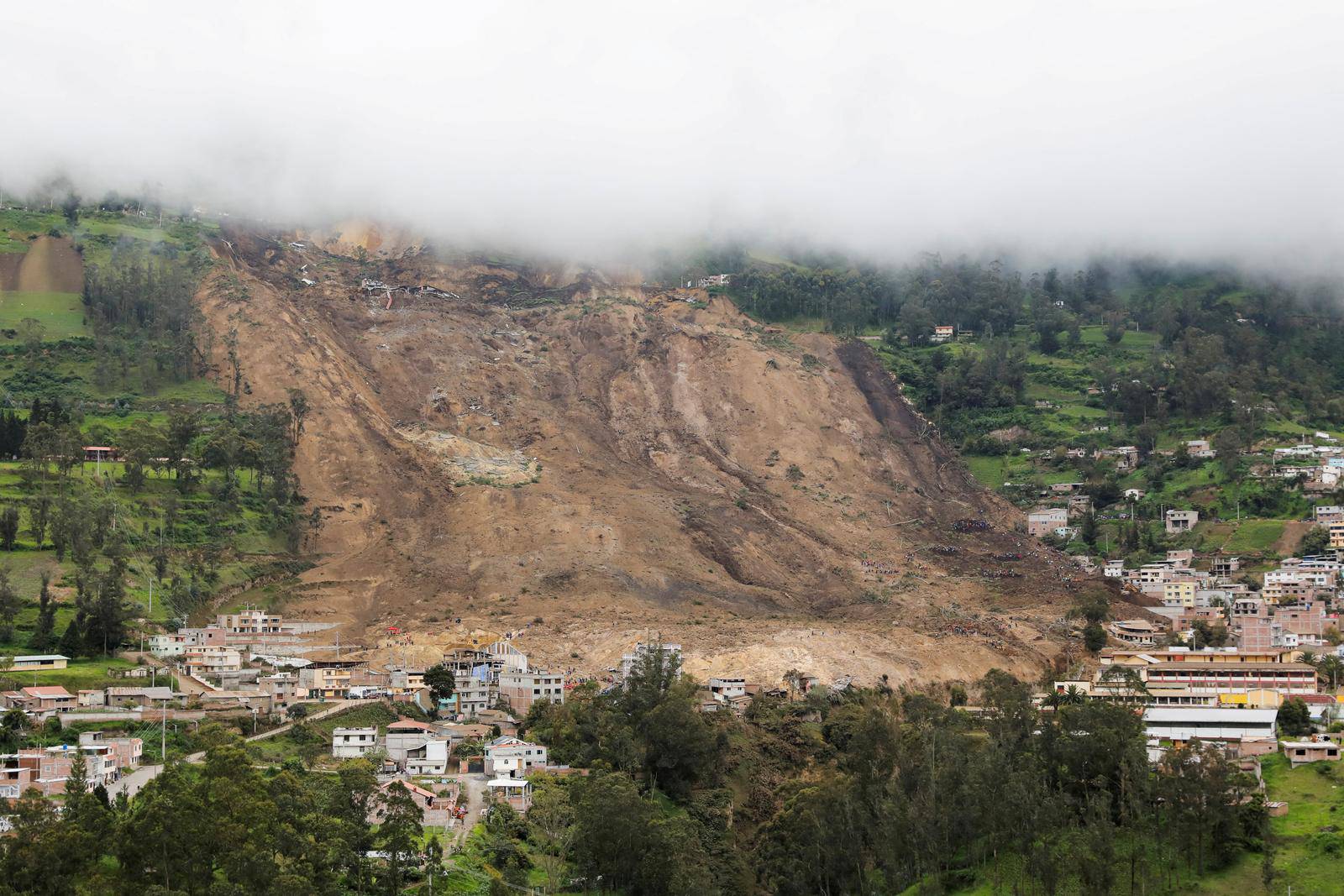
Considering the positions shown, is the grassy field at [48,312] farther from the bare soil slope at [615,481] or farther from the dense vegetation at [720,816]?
the dense vegetation at [720,816]

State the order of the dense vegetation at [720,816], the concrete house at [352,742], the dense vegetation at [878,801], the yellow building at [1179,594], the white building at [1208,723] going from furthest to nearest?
1. the yellow building at [1179,594]
2. the concrete house at [352,742]
3. the white building at [1208,723]
4. the dense vegetation at [878,801]
5. the dense vegetation at [720,816]

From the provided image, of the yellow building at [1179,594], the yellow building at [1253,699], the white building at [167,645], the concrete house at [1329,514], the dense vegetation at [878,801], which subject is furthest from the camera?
the concrete house at [1329,514]

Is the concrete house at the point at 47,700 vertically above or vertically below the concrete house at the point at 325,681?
above

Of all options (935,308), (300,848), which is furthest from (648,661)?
(935,308)

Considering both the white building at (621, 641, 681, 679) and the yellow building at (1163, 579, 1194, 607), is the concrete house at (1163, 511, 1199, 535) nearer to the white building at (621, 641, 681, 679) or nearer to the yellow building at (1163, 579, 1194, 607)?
the yellow building at (1163, 579, 1194, 607)

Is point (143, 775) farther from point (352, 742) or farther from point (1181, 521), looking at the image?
point (1181, 521)

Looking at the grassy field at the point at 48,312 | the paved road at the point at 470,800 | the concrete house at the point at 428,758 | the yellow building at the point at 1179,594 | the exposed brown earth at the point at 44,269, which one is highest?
the exposed brown earth at the point at 44,269

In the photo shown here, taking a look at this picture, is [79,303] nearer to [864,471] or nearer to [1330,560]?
[864,471]

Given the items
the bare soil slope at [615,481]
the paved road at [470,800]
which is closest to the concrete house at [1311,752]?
the bare soil slope at [615,481]

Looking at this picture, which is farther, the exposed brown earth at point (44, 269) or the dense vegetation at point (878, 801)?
the exposed brown earth at point (44, 269)

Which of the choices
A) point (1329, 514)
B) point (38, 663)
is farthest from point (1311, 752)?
point (38, 663)
